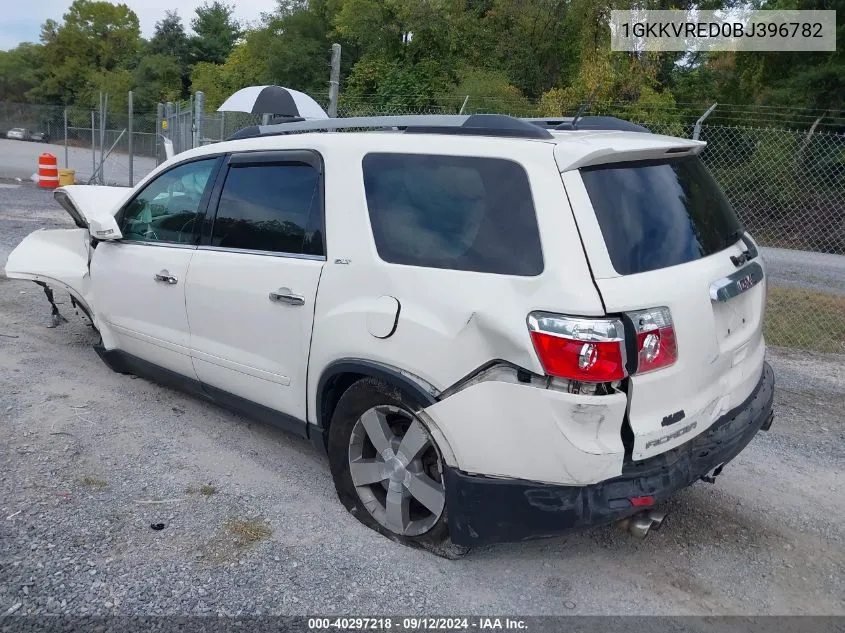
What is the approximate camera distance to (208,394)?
4305mm

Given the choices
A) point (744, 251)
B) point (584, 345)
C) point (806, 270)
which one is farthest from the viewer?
point (806, 270)

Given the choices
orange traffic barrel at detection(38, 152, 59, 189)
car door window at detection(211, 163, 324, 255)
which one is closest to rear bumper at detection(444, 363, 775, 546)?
car door window at detection(211, 163, 324, 255)

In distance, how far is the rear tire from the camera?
122 inches

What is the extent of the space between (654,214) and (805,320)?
6.00m

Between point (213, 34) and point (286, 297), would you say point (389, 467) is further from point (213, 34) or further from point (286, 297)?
point (213, 34)

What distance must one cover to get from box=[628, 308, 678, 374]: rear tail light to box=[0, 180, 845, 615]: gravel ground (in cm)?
105

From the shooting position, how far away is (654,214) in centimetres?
294

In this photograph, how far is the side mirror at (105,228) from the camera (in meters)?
4.71

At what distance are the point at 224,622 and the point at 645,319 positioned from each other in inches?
78.0

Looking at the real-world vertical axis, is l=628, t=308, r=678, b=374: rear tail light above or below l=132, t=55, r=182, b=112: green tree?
below

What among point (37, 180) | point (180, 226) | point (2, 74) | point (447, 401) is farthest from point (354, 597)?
point (2, 74)

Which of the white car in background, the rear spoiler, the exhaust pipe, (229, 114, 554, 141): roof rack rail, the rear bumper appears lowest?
the exhaust pipe

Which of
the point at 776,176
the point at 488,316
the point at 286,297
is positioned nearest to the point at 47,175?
the point at 776,176

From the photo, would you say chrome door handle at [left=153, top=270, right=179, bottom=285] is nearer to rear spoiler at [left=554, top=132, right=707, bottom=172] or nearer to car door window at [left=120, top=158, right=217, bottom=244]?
car door window at [left=120, top=158, right=217, bottom=244]
